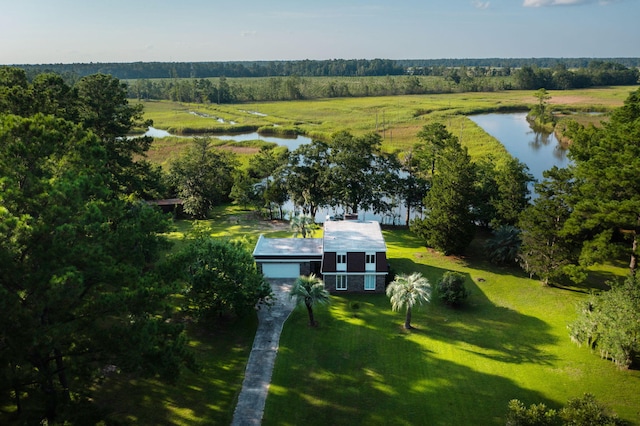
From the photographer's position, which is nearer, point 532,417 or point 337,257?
point 532,417

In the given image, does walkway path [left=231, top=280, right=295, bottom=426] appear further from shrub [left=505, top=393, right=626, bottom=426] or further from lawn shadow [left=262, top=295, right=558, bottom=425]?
shrub [left=505, top=393, right=626, bottom=426]

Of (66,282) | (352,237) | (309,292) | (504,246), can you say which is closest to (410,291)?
(309,292)

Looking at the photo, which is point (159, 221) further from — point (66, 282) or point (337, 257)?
point (337, 257)

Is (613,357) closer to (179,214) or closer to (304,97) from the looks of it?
(179,214)

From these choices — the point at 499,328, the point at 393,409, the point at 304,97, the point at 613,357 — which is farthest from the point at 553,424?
the point at 304,97

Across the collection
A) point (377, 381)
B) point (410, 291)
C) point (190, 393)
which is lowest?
point (190, 393)

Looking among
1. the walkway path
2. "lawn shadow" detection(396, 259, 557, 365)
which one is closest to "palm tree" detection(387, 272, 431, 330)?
"lawn shadow" detection(396, 259, 557, 365)

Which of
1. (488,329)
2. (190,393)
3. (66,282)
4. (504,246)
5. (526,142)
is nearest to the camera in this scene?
(66,282)
